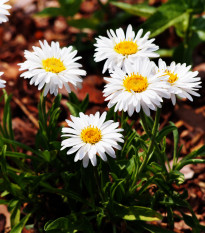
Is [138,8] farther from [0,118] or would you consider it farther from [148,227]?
[148,227]

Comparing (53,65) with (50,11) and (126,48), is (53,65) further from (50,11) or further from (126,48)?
(50,11)

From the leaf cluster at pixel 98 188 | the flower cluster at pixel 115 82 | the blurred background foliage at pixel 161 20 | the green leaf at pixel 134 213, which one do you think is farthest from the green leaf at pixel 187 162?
the blurred background foliage at pixel 161 20

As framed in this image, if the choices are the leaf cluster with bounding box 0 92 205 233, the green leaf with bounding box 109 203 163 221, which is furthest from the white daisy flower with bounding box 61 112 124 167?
the green leaf with bounding box 109 203 163 221

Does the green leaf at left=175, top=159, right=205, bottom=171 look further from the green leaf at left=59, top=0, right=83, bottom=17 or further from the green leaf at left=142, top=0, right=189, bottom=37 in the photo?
the green leaf at left=59, top=0, right=83, bottom=17

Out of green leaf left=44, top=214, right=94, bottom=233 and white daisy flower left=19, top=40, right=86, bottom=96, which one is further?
green leaf left=44, top=214, right=94, bottom=233

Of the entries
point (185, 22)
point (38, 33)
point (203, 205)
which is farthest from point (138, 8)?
point (203, 205)

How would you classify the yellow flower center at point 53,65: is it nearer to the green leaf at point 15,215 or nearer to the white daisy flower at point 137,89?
Answer: the white daisy flower at point 137,89

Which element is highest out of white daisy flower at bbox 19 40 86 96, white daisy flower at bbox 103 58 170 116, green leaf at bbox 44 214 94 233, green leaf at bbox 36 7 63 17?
green leaf at bbox 36 7 63 17
